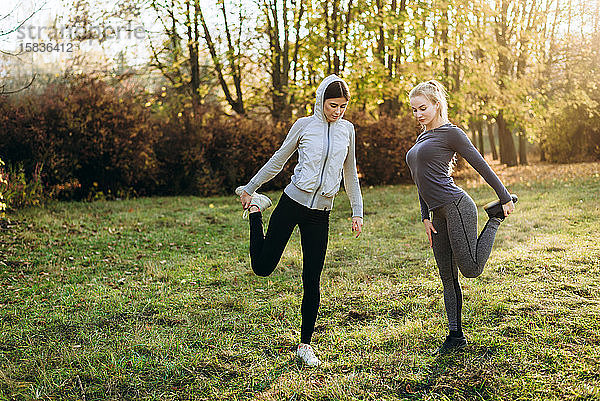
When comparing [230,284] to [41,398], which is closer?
[41,398]

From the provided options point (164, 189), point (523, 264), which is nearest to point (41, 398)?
point (523, 264)

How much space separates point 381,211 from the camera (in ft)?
36.5

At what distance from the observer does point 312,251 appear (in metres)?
3.82

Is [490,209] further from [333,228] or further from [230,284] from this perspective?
[333,228]

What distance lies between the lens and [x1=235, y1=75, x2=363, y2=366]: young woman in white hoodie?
3746 millimetres

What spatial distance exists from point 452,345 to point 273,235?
158cm

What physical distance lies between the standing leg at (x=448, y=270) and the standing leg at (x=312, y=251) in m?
0.82

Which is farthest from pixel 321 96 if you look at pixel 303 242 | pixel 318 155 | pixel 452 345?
pixel 452 345

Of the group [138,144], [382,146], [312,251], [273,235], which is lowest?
[312,251]

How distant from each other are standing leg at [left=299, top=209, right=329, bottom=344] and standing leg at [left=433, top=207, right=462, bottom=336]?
0.82 meters

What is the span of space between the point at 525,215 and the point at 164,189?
29.1 feet

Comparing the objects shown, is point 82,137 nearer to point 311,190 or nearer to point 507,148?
point 311,190

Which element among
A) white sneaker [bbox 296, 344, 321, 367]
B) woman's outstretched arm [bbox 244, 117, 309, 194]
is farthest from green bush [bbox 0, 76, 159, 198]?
white sneaker [bbox 296, 344, 321, 367]

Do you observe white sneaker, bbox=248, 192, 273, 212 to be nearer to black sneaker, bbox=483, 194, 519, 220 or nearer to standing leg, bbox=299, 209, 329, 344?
standing leg, bbox=299, 209, 329, 344
